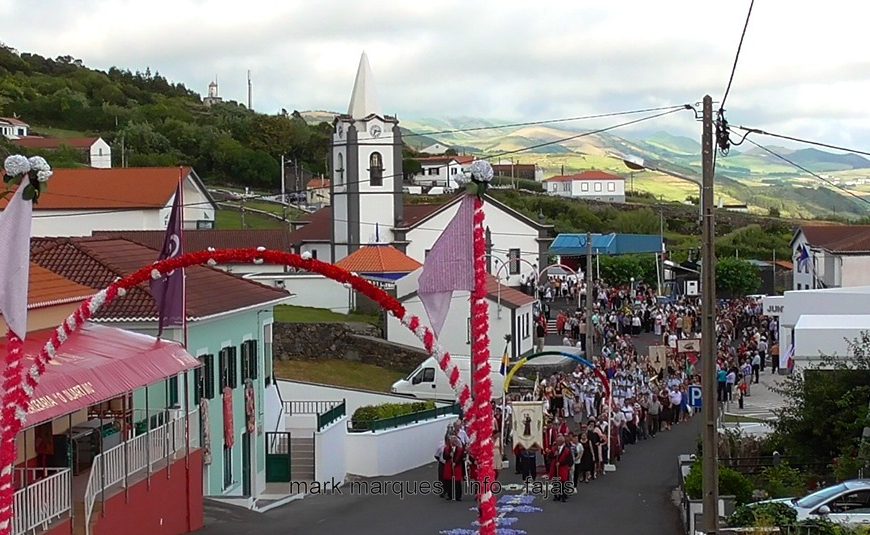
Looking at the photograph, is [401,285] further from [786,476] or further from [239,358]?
[786,476]

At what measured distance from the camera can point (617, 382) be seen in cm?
3841

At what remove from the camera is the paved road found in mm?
24484

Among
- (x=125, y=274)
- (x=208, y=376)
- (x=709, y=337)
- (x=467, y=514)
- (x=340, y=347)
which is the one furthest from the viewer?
(x=340, y=347)

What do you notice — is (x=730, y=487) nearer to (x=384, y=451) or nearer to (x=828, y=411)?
(x=828, y=411)

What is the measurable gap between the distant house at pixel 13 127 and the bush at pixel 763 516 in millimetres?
104340

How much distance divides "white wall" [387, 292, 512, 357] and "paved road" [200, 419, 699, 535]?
2269 centimetres

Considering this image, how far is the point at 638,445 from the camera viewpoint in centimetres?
3550

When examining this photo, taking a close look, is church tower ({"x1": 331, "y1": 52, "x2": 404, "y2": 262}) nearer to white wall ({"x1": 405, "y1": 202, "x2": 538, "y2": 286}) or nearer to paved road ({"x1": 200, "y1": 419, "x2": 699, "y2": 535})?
white wall ({"x1": 405, "y1": 202, "x2": 538, "y2": 286})

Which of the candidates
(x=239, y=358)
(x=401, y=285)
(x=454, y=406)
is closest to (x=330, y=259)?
(x=401, y=285)

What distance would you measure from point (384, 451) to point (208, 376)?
783 cm

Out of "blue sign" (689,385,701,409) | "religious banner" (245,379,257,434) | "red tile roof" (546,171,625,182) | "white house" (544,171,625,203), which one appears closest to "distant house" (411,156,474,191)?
"white house" (544,171,625,203)

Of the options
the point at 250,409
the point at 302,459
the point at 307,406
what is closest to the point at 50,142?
Answer: the point at 307,406

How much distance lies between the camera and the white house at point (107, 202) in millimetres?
75312

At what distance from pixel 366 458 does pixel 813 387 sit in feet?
38.6
